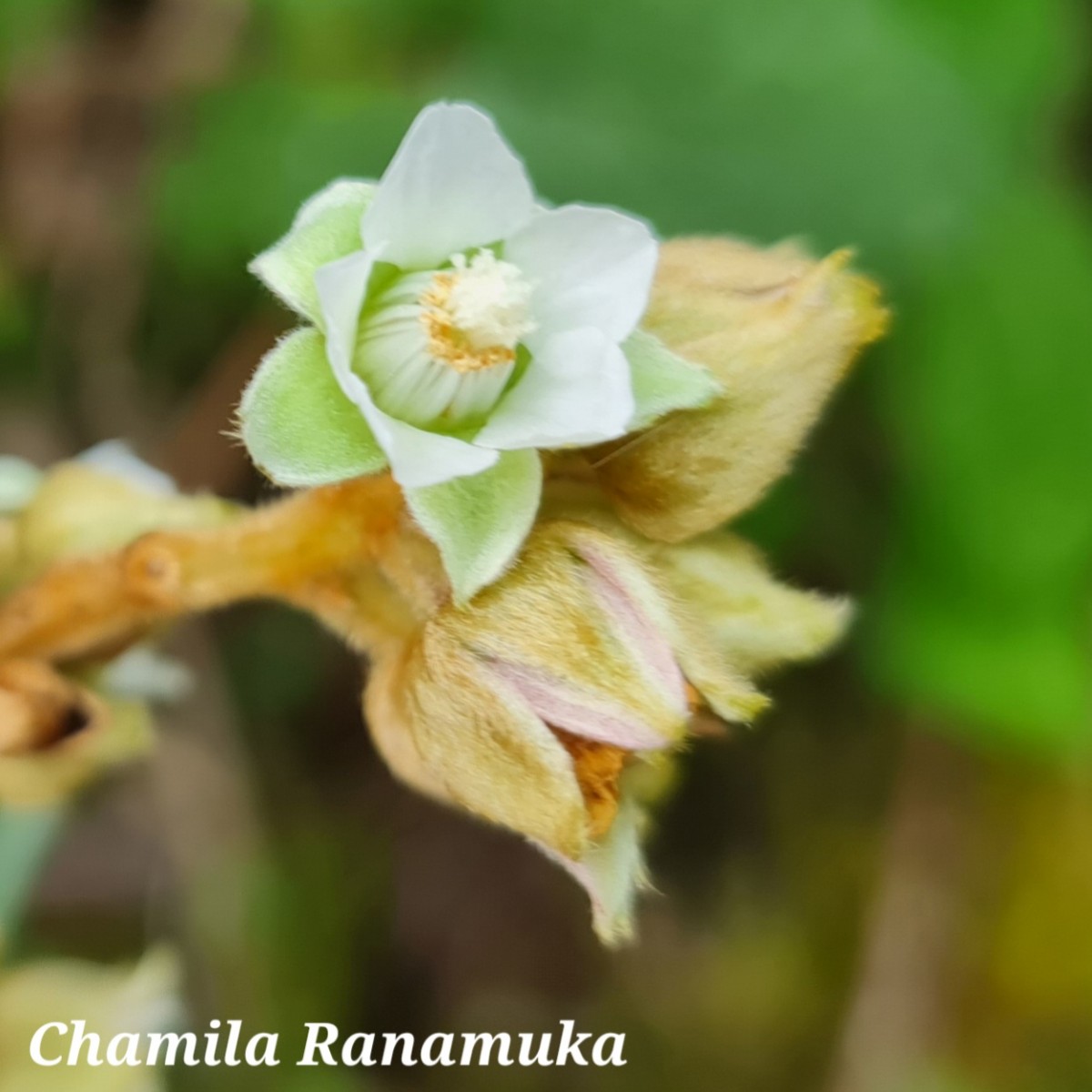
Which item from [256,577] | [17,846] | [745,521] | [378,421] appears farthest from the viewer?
[745,521]

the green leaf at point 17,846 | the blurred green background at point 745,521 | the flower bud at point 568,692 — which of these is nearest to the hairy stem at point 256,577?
the flower bud at point 568,692

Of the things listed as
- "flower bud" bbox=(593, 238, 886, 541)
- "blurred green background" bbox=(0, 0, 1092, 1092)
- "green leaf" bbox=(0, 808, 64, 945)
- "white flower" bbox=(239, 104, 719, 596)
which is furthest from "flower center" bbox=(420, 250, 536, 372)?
"blurred green background" bbox=(0, 0, 1092, 1092)

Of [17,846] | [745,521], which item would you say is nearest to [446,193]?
[17,846]

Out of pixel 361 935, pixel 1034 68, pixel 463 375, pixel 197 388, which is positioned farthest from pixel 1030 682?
pixel 463 375

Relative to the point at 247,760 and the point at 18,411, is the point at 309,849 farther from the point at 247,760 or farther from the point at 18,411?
the point at 18,411

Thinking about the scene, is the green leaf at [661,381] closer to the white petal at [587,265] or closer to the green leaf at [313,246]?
the white petal at [587,265]

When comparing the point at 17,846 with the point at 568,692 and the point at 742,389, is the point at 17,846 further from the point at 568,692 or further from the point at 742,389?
the point at 742,389

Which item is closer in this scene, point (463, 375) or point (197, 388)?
point (463, 375)
